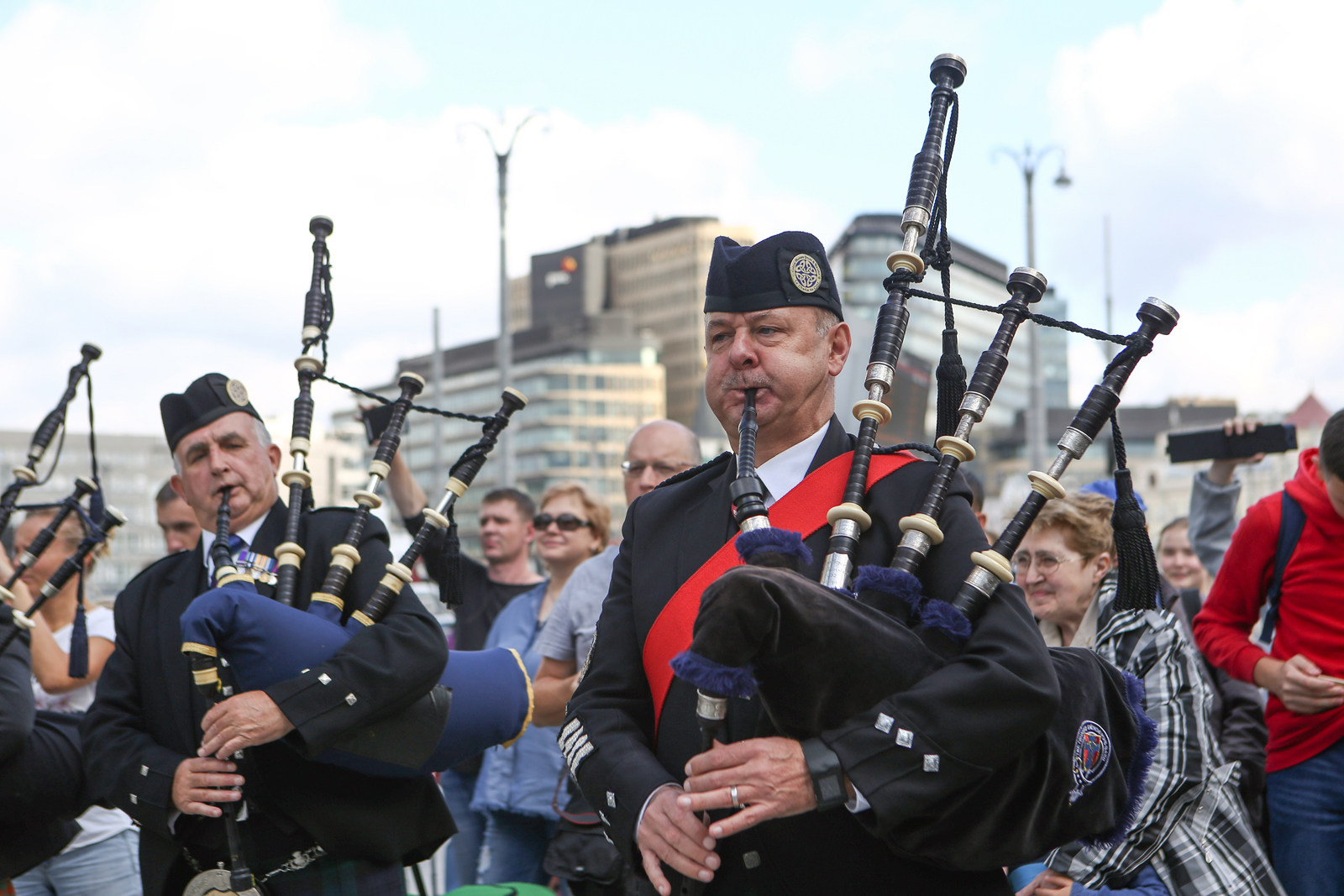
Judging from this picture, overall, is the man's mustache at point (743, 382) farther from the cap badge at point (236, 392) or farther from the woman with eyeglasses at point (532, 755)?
the woman with eyeglasses at point (532, 755)

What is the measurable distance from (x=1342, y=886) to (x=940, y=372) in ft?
5.74

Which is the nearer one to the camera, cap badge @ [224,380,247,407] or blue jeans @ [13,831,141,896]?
cap badge @ [224,380,247,407]

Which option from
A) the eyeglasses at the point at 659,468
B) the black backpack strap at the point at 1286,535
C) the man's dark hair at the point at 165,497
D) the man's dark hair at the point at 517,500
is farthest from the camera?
the man's dark hair at the point at 517,500

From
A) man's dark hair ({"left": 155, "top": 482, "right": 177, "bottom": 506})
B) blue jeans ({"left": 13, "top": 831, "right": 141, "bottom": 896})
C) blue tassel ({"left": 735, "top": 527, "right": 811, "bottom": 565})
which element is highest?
blue tassel ({"left": 735, "top": 527, "right": 811, "bottom": 565})

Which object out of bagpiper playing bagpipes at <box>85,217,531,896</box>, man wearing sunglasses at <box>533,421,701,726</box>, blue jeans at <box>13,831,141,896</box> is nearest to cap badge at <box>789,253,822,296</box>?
bagpiper playing bagpipes at <box>85,217,531,896</box>

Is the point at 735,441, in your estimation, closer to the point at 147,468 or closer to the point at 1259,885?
the point at 1259,885

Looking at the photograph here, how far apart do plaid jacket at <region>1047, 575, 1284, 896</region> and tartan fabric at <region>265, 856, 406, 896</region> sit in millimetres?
1558

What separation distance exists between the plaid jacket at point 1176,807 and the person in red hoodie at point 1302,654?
15 centimetres

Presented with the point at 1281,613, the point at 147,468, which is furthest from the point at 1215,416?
the point at 1281,613

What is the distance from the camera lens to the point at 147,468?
85875 millimetres

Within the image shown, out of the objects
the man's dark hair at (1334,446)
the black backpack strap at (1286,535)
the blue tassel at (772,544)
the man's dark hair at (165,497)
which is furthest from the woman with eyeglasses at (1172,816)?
the man's dark hair at (165,497)

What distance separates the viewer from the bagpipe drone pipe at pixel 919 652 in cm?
160

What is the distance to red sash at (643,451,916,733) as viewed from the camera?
76.3 inches

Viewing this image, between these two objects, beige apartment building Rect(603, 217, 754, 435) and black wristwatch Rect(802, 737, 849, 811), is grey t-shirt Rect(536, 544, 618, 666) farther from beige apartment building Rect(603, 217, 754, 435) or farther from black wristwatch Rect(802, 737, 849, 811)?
beige apartment building Rect(603, 217, 754, 435)
